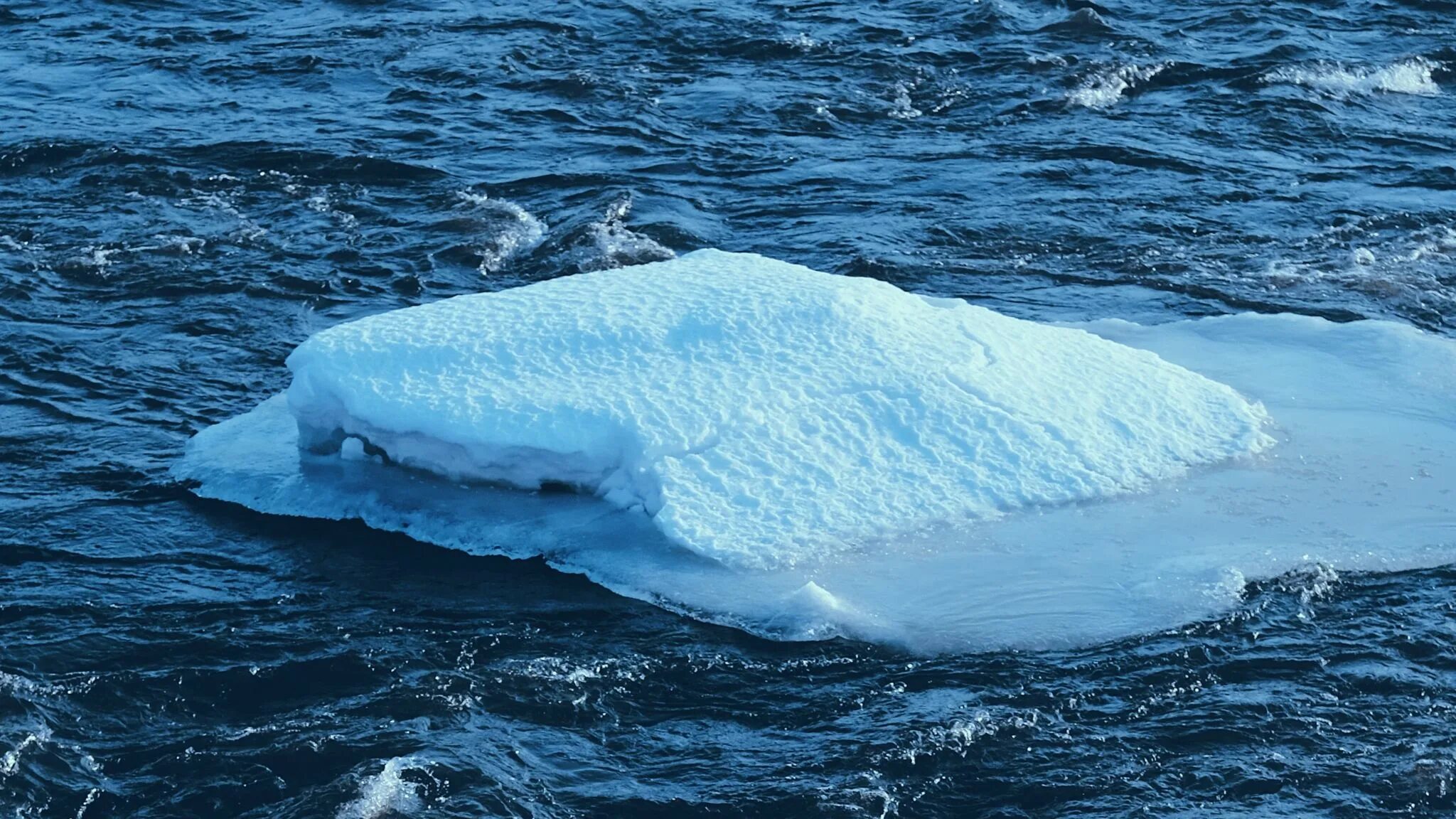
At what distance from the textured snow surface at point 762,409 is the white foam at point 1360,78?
6.46m

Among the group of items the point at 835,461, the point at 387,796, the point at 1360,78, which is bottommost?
the point at 387,796

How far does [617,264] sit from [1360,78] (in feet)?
23.0

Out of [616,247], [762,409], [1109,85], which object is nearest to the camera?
[762,409]

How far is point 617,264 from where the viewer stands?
11.1 meters

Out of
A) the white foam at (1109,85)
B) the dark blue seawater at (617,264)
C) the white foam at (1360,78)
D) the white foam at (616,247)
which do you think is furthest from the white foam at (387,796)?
the white foam at (1360,78)

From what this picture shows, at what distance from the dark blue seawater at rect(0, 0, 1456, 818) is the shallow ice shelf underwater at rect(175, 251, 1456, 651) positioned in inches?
8.8

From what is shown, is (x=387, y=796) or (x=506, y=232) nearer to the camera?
(x=387, y=796)

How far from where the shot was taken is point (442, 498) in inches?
316

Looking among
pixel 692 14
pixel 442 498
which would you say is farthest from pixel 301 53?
pixel 442 498

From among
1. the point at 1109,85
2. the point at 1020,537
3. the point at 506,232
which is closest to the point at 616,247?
the point at 506,232

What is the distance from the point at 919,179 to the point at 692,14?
13.8ft

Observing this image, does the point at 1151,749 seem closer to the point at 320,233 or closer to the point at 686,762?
the point at 686,762

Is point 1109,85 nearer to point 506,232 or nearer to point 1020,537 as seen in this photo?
point 506,232

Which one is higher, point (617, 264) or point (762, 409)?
point (762, 409)
